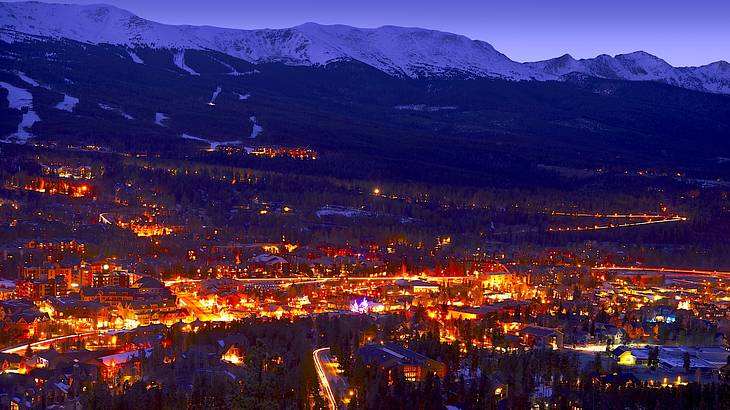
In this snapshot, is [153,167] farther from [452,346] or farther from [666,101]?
[666,101]

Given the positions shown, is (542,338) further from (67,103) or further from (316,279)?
(67,103)

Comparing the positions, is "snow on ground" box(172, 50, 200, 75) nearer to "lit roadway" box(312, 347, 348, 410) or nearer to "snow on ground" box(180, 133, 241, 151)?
"snow on ground" box(180, 133, 241, 151)

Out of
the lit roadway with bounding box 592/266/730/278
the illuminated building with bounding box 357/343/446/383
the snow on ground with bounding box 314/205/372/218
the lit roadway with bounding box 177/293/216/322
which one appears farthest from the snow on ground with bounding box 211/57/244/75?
the illuminated building with bounding box 357/343/446/383

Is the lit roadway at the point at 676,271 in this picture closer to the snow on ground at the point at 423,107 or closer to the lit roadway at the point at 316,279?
the lit roadway at the point at 316,279

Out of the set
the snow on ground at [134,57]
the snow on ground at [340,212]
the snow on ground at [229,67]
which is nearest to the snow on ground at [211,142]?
the snow on ground at [340,212]

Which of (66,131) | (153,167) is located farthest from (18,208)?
(66,131)

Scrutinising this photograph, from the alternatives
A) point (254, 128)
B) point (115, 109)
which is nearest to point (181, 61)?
point (115, 109)

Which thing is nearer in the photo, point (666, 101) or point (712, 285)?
point (712, 285)
